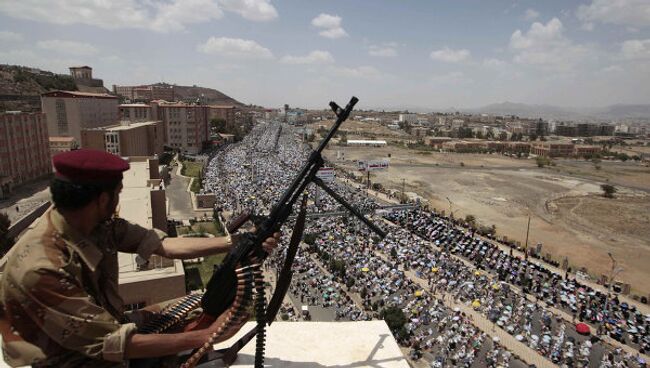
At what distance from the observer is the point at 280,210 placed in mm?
3559

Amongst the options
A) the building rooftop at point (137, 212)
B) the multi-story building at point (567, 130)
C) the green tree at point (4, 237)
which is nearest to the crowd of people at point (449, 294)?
the building rooftop at point (137, 212)

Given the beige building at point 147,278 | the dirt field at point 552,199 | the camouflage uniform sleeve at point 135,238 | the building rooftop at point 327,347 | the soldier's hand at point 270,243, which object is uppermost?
the camouflage uniform sleeve at point 135,238

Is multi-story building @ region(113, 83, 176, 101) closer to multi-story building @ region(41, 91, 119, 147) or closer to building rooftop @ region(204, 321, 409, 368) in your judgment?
multi-story building @ region(41, 91, 119, 147)

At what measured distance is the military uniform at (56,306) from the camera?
199cm

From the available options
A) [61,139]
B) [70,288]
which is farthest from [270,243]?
[61,139]

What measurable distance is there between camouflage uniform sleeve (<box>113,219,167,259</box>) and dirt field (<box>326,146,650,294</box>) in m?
30.0

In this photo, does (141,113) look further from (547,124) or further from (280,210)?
(547,124)

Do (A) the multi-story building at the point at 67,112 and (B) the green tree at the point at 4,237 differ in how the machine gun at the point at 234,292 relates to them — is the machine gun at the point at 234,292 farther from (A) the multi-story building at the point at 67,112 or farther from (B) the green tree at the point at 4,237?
(A) the multi-story building at the point at 67,112

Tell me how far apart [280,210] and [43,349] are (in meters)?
1.89

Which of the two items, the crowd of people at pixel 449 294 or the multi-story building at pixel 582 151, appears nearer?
the crowd of people at pixel 449 294

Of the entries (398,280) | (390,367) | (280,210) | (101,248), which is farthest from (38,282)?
(398,280)

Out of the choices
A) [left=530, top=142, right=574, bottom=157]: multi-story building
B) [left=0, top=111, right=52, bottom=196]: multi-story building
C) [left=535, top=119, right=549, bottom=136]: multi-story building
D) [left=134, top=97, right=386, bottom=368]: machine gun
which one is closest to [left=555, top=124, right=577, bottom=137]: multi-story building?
[left=535, top=119, right=549, bottom=136]: multi-story building

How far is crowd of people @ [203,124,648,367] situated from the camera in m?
15.2

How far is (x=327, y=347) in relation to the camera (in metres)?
4.64
